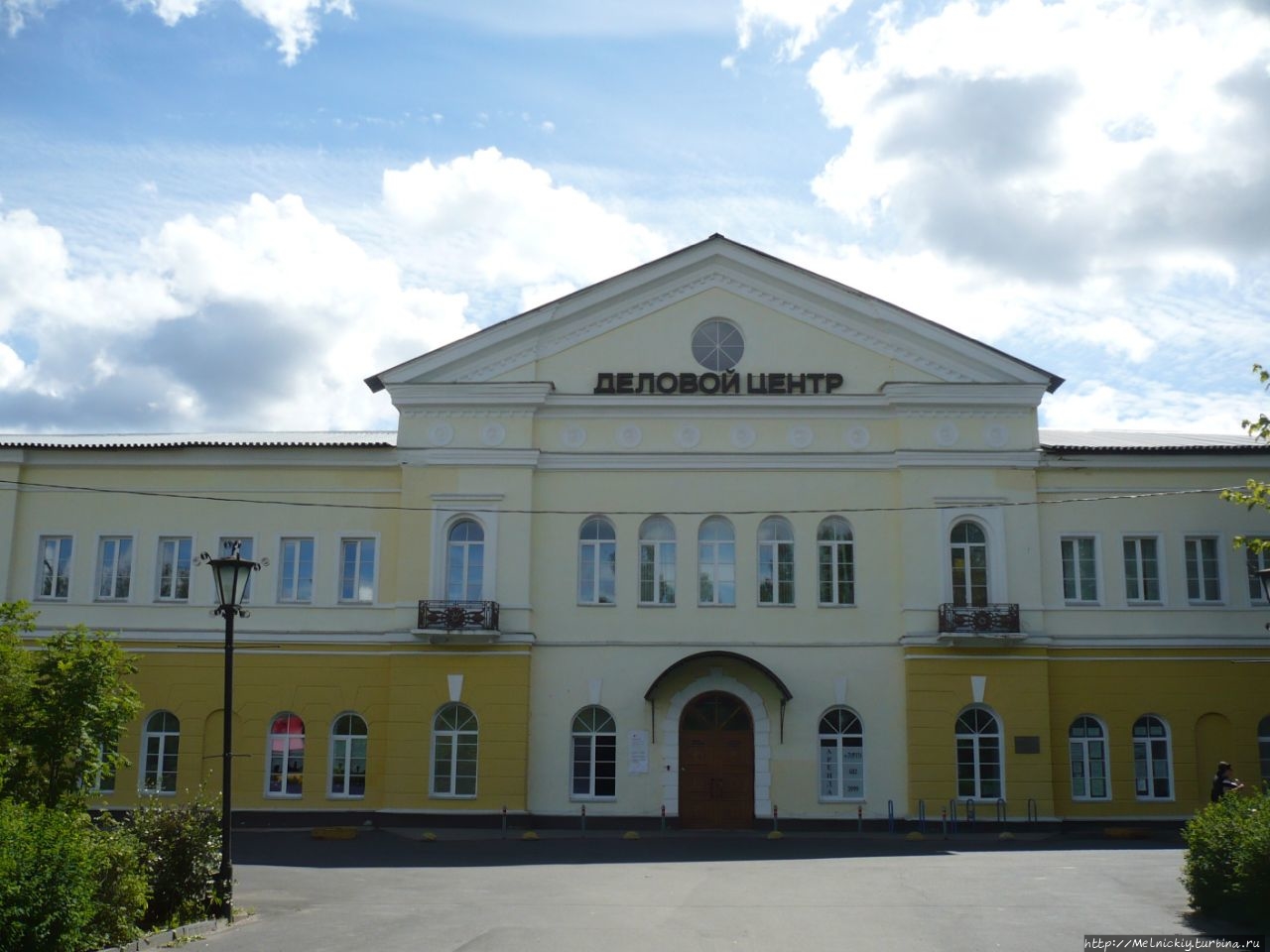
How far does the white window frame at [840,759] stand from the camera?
28.7 metres

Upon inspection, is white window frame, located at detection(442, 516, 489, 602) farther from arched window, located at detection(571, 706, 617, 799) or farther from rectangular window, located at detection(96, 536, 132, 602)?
rectangular window, located at detection(96, 536, 132, 602)

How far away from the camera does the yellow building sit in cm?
2880

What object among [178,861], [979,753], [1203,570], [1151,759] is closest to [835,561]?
[979,753]

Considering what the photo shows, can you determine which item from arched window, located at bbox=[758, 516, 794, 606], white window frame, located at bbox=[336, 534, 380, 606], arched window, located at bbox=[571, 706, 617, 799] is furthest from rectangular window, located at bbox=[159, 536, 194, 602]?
arched window, located at bbox=[758, 516, 794, 606]

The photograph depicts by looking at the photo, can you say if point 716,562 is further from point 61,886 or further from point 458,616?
point 61,886

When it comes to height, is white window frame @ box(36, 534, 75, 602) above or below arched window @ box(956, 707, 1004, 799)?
above

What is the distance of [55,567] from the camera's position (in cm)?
3102

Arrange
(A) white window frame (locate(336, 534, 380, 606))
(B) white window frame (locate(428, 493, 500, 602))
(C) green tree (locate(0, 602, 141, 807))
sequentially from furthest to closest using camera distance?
(A) white window frame (locate(336, 534, 380, 606)) → (B) white window frame (locate(428, 493, 500, 602)) → (C) green tree (locate(0, 602, 141, 807))

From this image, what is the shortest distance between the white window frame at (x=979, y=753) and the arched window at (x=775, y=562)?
4768 mm

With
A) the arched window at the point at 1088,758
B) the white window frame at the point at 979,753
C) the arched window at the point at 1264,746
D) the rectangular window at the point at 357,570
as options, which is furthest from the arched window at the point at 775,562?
the arched window at the point at 1264,746

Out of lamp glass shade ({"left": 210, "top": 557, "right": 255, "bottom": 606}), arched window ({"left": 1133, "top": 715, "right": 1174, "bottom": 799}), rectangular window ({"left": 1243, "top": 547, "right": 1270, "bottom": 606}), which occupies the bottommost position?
arched window ({"left": 1133, "top": 715, "right": 1174, "bottom": 799})

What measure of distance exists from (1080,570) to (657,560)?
997 centimetres

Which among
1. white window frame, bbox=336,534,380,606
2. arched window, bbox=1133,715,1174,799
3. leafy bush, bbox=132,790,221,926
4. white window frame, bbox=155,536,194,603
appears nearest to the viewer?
leafy bush, bbox=132,790,221,926

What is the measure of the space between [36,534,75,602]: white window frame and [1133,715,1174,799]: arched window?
25481mm
